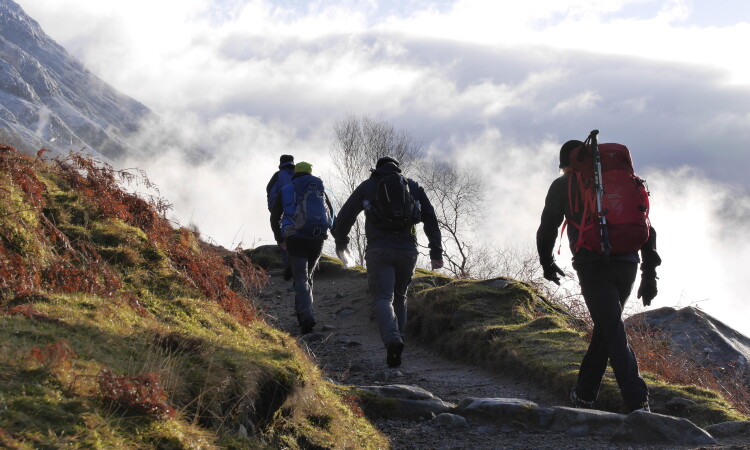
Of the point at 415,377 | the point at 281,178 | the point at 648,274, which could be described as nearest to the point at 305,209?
the point at 281,178

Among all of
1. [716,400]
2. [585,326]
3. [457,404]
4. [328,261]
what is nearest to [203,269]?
[457,404]

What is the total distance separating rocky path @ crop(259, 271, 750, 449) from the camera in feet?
16.7

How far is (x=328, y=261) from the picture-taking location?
20.1 m

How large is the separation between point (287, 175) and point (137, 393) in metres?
7.13

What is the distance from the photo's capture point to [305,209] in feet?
29.3

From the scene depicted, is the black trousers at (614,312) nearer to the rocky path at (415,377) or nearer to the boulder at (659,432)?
the boulder at (659,432)

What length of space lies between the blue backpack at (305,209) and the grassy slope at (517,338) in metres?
2.40

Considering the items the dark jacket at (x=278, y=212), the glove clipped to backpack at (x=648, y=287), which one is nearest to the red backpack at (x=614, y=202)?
the glove clipped to backpack at (x=648, y=287)

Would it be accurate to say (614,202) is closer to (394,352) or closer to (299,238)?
(394,352)

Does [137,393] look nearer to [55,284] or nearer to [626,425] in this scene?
[55,284]

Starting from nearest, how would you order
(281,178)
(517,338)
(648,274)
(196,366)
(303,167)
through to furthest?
1. (196,366)
2. (648,274)
3. (517,338)
4. (303,167)
5. (281,178)

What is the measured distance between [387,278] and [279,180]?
324 cm

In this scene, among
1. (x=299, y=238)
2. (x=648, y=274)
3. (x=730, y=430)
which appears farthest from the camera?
(x=299, y=238)

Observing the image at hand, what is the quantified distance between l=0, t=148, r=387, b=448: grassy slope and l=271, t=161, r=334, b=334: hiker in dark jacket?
208 cm
